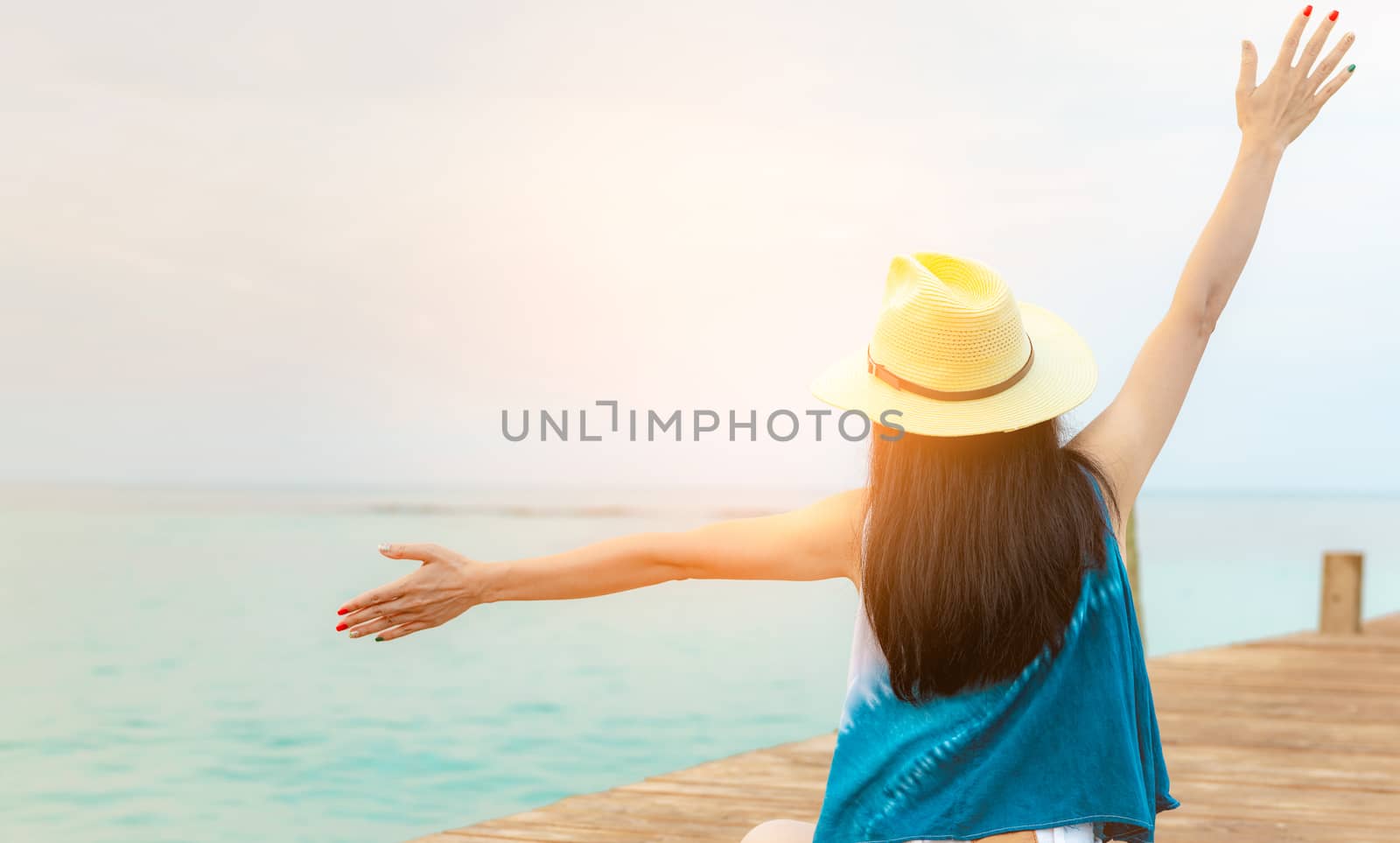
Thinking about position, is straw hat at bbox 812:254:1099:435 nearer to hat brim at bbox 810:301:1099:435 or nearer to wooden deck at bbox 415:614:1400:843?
hat brim at bbox 810:301:1099:435

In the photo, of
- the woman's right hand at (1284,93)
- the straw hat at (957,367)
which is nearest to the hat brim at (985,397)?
the straw hat at (957,367)

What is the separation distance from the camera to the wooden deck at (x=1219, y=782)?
3479 mm

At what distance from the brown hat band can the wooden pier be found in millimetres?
1850

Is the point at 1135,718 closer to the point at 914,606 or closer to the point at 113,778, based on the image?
the point at 914,606

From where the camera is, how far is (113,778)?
11.8 meters

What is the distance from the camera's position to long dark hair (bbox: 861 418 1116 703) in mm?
1751

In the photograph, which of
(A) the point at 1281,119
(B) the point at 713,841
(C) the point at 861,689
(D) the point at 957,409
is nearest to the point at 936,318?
(D) the point at 957,409

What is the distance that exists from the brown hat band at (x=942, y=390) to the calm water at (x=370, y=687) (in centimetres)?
385

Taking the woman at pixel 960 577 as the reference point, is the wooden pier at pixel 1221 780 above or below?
below

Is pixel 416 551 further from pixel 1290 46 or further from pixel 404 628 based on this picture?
pixel 1290 46

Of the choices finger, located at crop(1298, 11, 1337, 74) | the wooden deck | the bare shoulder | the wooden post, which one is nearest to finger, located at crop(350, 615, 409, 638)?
the bare shoulder

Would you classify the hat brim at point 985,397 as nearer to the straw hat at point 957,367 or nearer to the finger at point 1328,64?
the straw hat at point 957,367

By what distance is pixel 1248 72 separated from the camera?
2170 mm

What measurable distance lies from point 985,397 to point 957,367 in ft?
0.18
